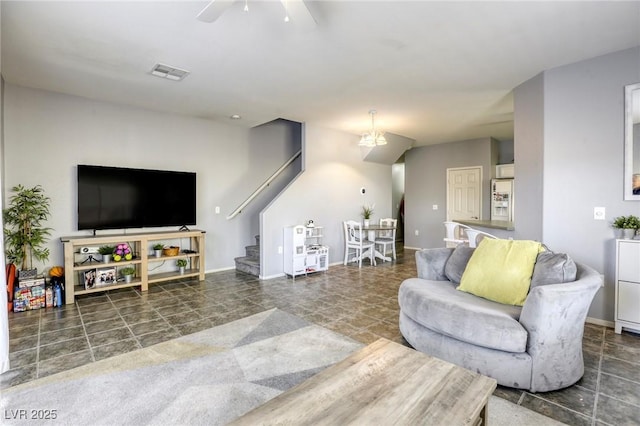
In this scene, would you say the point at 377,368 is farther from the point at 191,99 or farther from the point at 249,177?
the point at 249,177

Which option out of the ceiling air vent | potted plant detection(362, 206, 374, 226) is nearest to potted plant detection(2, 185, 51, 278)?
the ceiling air vent

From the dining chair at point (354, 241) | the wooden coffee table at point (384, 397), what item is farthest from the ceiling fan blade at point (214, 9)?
the dining chair at point (354, 241)

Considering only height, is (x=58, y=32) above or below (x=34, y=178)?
above

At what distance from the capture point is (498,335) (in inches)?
79.1

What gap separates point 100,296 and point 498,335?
A: 15.2ft

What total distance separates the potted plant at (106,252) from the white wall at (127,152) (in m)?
0.43

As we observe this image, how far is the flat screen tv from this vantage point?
4.22m

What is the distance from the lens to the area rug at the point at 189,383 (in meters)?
1.82

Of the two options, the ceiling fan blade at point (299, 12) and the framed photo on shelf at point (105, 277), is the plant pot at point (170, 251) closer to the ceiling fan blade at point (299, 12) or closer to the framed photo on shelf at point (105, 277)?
the framed photo on shelf at point (105, 277)

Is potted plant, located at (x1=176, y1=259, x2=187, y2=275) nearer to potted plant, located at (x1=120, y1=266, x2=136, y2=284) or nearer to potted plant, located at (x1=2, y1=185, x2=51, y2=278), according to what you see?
potted plant, located at (x1=120, y1=266, x2=136, y2=284)

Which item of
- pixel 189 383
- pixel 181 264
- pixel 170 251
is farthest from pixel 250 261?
pixel 189 383

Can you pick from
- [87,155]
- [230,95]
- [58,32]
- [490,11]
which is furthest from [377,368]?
[87,155]

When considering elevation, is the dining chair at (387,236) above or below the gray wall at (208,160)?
below

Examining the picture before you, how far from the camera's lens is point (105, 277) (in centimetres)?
430
